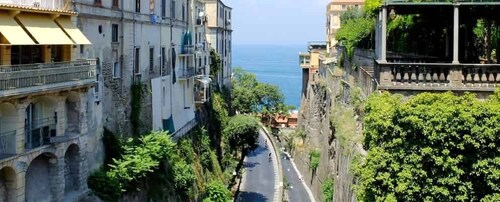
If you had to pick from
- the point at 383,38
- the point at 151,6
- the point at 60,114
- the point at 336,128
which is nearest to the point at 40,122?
Answer: the point at 60,114

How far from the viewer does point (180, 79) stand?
136ft

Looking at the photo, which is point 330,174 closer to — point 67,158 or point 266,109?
point 67,158

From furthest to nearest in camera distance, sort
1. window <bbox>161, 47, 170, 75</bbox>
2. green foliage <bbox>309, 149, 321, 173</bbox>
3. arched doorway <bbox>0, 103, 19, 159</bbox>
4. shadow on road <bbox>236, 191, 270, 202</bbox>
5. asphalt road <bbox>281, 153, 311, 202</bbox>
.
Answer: asphalt road <bbox>281, 153, 311, 202</bbox> → shadow on road <bbox>236, 191, 270, 202</bbox> → green foliage <bbox>309, 149, 321, 173</bbox> → window <bbox>161, 47, 170, 75</bbox> → arched doorway <bbox>0, 103, 19, 159</bbox>

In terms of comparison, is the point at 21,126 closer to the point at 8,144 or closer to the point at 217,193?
the point at 8,144

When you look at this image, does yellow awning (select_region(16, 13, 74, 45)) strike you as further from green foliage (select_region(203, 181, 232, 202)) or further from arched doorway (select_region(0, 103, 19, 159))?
green foliage (select_region(203, 181, 232, 202))

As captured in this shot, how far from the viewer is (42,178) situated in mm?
21875

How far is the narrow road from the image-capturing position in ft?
166

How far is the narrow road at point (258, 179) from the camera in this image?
50.6 meters

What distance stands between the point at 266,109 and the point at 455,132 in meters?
68.3

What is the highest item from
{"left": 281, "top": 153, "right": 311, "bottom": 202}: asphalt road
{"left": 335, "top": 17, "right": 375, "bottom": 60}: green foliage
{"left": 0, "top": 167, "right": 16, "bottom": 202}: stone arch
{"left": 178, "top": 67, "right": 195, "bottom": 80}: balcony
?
{"left": 335, "top": 17, "right": 375, "bottom": 60}: green foliage

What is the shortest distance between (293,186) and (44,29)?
127ft

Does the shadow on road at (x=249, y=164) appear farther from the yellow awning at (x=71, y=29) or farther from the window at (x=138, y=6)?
the yellow awning at (x=71, y=29)

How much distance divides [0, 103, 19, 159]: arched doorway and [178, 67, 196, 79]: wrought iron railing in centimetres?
2244

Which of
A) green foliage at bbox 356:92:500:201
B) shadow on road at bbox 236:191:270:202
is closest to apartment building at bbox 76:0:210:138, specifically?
shadow on road at bbox 236:191:270:202
